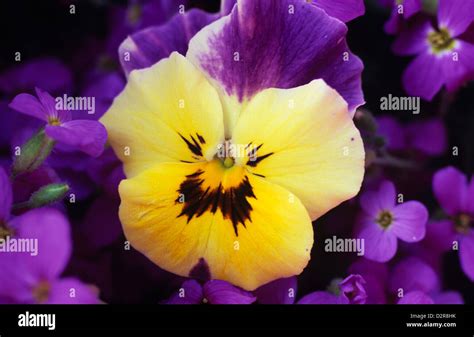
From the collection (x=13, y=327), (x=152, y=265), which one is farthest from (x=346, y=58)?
(x=13, y=327)

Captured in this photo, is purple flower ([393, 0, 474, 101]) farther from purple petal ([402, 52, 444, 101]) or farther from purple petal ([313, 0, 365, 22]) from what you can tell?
purple petal ([313, 0, 365, 22])

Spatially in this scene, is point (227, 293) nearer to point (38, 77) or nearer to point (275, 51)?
point (275, 51)

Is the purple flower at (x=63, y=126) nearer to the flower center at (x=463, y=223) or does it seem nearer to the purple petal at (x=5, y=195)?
the purple petal at (x=5, y=195)

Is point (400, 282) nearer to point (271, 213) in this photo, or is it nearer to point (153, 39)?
point (271, 213)

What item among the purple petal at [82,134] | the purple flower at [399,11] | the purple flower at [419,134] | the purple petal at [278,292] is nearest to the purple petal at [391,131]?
the purple flower at [419,134]

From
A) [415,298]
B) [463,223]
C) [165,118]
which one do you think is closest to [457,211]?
[463,223]

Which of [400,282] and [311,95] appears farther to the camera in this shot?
[400,282]
